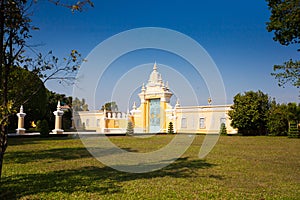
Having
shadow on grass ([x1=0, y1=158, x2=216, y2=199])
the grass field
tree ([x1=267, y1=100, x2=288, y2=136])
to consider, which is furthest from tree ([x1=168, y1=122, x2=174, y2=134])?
shadow on grass ([x1=0, y1=158, x2=216, y2=199])

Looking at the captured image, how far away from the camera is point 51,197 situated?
14.8ft

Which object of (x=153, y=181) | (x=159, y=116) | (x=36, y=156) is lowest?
(x=153, y=181)

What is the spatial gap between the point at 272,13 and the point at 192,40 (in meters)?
2.63

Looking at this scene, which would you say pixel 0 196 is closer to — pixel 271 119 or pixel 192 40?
pixel 192 40

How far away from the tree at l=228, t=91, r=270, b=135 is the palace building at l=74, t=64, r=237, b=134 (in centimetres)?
113

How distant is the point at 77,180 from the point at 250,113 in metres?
20.1

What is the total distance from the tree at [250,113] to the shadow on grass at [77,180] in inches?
672

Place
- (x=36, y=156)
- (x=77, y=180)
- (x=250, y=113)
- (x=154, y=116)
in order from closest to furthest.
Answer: (x=77, y=180) → (x=36, y=156) → (x=250, y=113) → (x=154, y=116)

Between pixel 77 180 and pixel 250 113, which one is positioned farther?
pixel 250 113

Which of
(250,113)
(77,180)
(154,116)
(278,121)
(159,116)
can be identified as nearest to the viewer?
(77,180)

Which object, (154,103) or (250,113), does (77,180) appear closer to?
(250,113)

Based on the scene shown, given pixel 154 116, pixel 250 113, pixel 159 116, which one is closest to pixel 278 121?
pixel 250 113

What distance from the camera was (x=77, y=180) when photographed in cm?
571

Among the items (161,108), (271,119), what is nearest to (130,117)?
(161,108)
